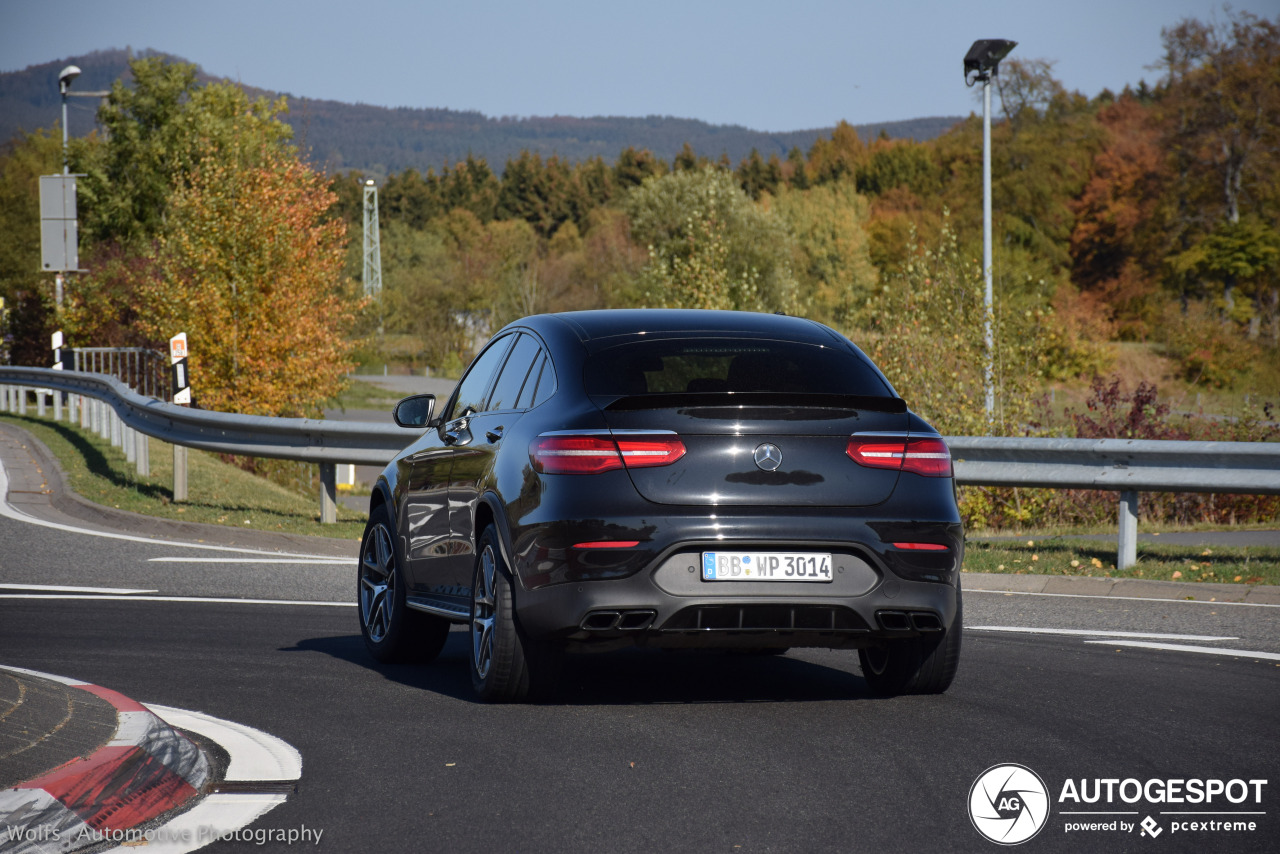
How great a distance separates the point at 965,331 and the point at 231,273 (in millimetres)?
17045

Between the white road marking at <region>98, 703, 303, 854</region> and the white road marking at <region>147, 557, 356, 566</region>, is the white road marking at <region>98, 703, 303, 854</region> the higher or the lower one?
the higher one

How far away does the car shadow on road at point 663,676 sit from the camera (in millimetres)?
6383

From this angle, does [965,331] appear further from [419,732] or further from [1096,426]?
[419,732]

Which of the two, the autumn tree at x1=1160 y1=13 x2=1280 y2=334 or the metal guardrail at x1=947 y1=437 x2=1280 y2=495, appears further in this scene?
the autumn tree at x1=1160 y1=13 x2=1280 y2=334

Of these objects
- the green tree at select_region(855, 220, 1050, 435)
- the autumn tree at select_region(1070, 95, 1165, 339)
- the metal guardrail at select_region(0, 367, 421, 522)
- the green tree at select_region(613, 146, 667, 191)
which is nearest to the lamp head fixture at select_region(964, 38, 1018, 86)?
the green tree at select_region(855, 220, 1050, 435)

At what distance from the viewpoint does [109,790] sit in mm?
4352

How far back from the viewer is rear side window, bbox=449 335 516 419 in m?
7.14

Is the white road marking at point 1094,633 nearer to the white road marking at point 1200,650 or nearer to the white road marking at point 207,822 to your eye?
the white road marking at point 1200,650

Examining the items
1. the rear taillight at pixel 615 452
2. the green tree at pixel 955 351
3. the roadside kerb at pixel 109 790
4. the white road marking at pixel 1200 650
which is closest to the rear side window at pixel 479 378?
the rear taillight at pixel 615 452

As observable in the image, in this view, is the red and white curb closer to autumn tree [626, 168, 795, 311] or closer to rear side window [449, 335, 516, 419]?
rear side window [449, 335, 516, 419]

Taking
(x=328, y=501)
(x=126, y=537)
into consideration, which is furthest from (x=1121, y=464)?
(x=126, y=537)

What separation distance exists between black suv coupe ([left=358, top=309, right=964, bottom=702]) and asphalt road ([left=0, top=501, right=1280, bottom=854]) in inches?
14.1

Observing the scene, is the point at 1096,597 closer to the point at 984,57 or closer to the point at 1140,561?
the point at 1140,561

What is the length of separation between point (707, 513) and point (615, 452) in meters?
0.41
